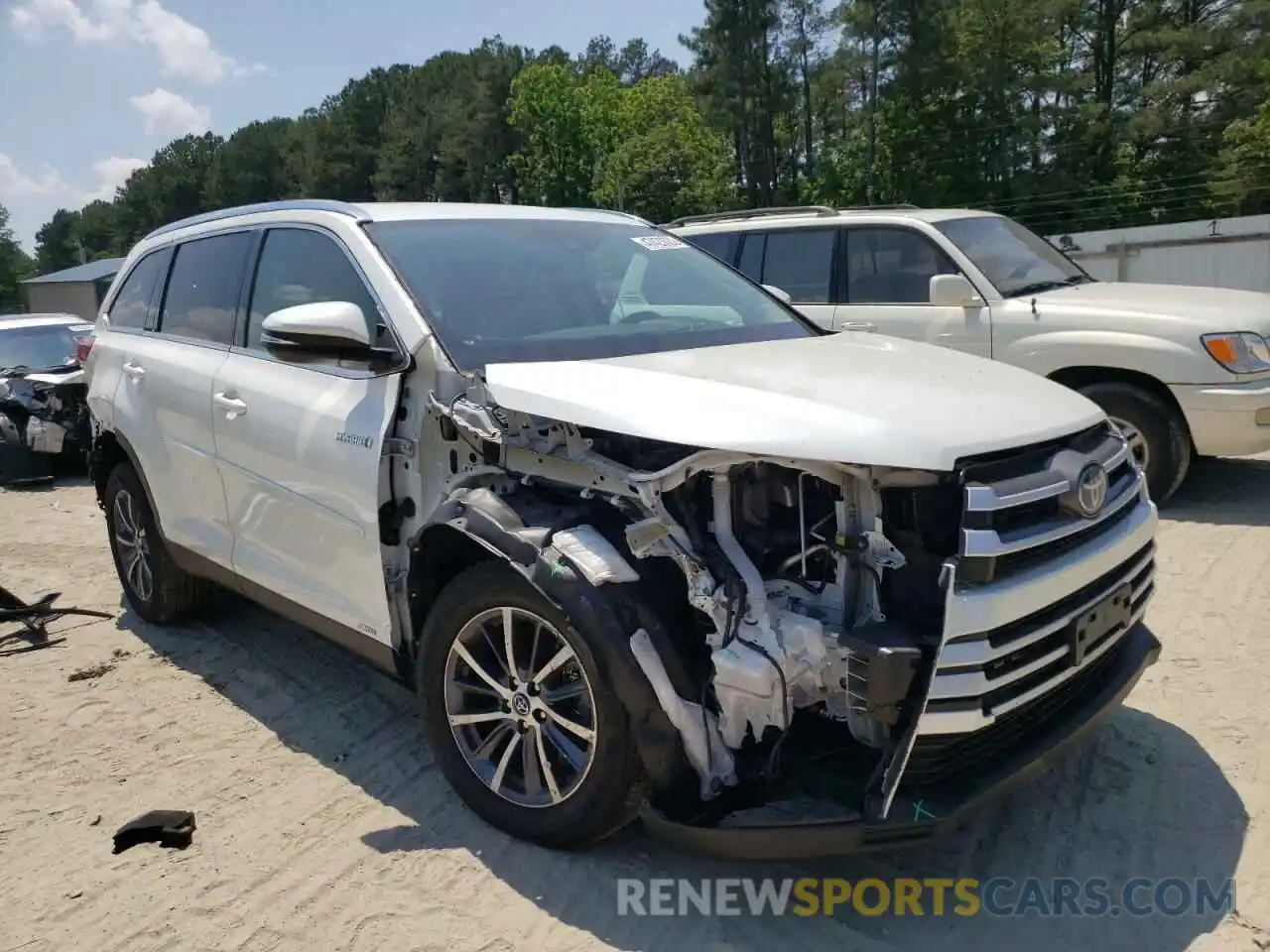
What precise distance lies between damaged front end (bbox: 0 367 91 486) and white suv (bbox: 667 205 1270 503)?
21.0ft

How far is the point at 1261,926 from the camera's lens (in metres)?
2.68

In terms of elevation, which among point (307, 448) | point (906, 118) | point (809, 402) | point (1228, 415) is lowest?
point (1228, 415)

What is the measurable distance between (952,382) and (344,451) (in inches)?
78.2

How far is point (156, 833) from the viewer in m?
3.33

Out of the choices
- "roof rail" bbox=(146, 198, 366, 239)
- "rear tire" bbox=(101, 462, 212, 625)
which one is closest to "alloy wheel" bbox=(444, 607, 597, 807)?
"roof rail" bbox=(146, 198, 366, 239)

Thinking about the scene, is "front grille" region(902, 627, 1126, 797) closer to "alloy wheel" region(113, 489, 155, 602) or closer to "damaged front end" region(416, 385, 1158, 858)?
"damaged front end" region(416, 385, 1158, 858)

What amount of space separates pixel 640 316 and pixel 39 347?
31.5 ft

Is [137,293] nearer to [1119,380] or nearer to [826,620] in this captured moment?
[826,620]

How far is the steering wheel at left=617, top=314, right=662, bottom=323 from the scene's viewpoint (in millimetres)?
3741

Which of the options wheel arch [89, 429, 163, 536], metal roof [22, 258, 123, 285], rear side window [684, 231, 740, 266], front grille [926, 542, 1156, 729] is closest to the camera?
front grille [926, 542, 1156, 729]

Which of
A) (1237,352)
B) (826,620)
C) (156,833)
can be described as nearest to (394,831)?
(156,833)

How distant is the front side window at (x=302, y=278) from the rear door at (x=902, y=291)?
4.41m

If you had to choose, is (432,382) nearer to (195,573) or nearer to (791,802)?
(791,802)

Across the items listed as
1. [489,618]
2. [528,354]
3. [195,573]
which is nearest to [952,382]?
[528,354]
